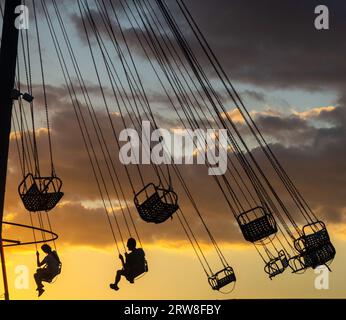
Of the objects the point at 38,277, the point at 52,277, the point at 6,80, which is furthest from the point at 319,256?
the point at 6,80

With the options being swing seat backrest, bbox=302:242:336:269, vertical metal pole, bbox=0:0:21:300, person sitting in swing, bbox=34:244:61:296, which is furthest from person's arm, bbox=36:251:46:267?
swing seat backrest, bbox=302:242:336:269

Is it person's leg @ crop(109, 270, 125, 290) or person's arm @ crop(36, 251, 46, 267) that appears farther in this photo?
person's arm @ crop(36, 251, 46, 267)

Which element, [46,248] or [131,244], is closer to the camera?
[131,244]

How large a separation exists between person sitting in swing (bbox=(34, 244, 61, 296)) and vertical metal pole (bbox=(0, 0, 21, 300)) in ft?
8.80

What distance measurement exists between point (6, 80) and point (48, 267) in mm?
5809

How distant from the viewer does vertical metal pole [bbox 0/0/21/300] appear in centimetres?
1479

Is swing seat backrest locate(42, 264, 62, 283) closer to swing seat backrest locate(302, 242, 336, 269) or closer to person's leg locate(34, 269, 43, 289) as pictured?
person's leg locate(34, 269, 43, 289)

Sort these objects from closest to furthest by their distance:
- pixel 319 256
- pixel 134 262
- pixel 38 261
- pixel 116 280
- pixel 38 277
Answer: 1. pixel 319 256
2. pixel 134 262
3. pixel 116 280
4. pixel 38 261
5. pixel 38 277

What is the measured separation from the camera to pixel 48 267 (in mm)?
19234

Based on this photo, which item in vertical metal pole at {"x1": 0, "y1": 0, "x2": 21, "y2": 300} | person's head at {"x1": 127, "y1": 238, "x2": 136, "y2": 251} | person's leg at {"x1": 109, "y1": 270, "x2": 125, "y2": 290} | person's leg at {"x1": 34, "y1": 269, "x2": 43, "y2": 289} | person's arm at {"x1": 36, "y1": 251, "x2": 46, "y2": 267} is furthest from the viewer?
person's leg at {"x1": 34, "y1": 269, "x2": 43, "y2": 289}

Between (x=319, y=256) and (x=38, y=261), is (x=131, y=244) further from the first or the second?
(x=319, y=256)

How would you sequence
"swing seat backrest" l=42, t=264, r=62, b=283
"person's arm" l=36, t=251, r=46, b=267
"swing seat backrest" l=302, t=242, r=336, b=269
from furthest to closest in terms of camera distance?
"swing seat backrest" l=42, t=264, r=62, b=283 → "person's arm" l=36, t=251, r=46, b=267 → "swing seat backrest" l=302, t=242, r=336, b=269
